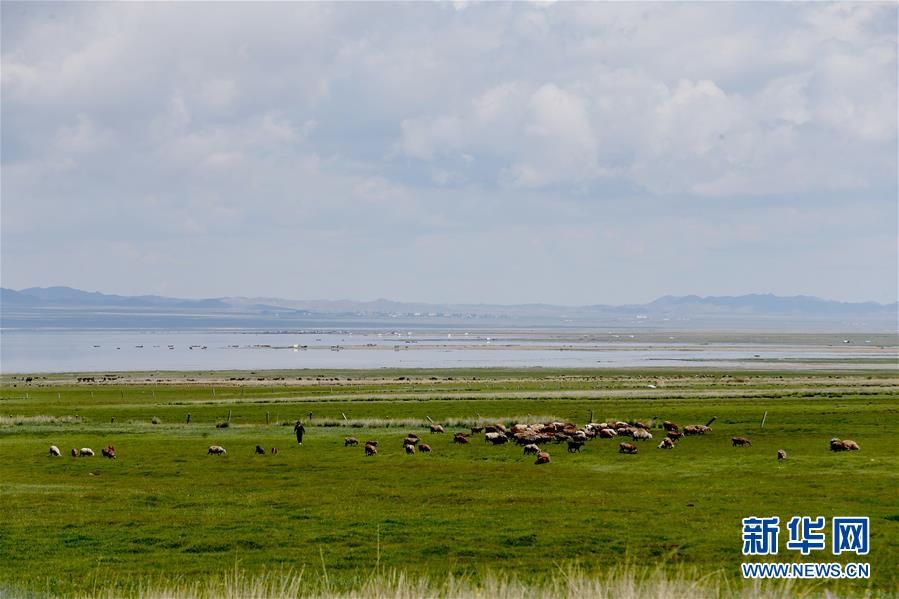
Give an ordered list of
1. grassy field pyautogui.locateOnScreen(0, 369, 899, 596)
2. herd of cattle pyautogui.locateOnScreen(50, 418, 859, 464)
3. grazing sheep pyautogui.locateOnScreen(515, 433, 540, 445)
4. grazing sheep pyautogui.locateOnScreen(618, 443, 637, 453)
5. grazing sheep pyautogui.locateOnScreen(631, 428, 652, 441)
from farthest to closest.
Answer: grazing sheep pyautogui.locateOnScreen(631, 428, 652, 441) → grazing sheep pyautogui.locateOnScreen(515, 433, 540, 445) → herd of cattle pyautogui.locateOnScreen(50, 418, 859, 464) → grazing sheep pyautogui.locateOnScreen(618, 443, 637, 453) → grassy field pyautogui.locateOnScreen(0, 369, 899, 596)

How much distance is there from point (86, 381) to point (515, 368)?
184 feet

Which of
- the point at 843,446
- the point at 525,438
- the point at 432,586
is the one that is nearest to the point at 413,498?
the point at 432,586

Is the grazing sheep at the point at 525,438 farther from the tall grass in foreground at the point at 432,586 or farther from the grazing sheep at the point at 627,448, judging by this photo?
the tall grass in foreground at the point at 432,586

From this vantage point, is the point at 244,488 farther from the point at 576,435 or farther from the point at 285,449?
the point at 576,435

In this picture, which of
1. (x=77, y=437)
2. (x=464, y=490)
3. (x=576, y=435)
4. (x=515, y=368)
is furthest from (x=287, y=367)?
(x=464, y=490)

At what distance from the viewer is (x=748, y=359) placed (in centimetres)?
15612

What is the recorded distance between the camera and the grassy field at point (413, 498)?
2211 centimetres

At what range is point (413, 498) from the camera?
102 feet

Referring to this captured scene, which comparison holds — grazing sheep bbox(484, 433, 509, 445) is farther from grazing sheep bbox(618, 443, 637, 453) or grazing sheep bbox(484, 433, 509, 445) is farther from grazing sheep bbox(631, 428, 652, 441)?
grazing sheep bbox(618, 443, 637, 453)

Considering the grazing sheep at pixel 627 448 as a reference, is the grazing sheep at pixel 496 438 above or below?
below

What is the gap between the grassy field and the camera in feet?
72.5

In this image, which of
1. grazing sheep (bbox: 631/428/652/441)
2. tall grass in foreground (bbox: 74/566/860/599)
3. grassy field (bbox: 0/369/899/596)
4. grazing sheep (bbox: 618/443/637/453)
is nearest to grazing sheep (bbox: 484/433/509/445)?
grassy field (bbox: 0/369/899/596)

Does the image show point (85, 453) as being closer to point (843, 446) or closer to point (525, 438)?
point (525, 438)

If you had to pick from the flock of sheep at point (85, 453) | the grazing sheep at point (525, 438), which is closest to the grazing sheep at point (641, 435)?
the grazing sheep at point (525, 438)
